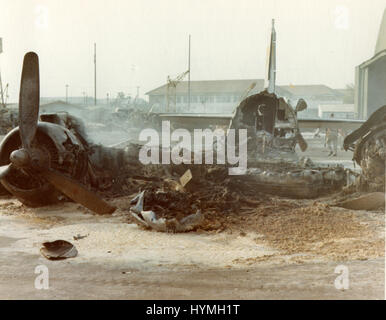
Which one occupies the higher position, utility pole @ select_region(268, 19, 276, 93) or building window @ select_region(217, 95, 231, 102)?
building window @ select_region(217, 95, 231, 102)

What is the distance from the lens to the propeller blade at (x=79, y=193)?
972cm

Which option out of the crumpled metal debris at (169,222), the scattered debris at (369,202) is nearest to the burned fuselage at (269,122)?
the scattered debris at (369,202)

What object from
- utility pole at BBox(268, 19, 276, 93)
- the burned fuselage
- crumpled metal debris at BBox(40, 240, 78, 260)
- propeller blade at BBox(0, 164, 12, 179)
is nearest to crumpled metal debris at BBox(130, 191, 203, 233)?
crumpled metal debris at BBox(40, 240, 78, 260)

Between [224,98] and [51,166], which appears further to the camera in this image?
[224,98]

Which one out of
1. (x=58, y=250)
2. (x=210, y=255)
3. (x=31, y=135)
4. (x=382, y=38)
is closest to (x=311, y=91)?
(x=382, y=38)

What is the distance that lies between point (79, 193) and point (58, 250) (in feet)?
7.28

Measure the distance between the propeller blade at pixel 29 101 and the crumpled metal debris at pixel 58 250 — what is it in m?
3.40

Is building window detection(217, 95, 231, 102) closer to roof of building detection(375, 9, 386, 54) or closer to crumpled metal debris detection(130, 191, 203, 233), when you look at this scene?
roof of building detection(375, 9, 386, 54)

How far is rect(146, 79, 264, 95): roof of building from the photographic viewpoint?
9106 centimetres

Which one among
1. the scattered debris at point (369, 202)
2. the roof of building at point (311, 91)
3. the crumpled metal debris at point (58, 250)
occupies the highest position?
the roof of building at point (311, 91)

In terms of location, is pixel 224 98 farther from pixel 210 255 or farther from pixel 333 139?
pixel 210 255

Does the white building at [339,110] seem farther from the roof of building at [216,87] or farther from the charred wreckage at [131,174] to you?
the charred wreckage at [131,174]

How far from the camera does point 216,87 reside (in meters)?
94.2

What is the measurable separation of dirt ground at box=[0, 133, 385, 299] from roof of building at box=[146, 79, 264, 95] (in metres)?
78.9
